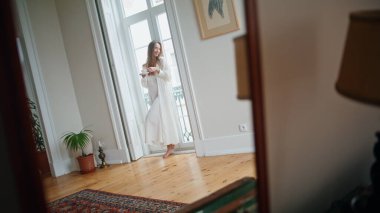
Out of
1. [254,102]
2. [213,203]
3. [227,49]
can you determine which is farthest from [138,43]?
[213,203]

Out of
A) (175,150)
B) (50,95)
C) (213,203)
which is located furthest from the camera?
(175,150)

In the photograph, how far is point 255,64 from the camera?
0.56 m

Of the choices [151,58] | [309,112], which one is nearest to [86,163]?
[151,58]

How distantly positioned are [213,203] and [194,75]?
1.07ft

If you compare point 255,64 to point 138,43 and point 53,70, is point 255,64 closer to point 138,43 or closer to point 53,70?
point 138,43

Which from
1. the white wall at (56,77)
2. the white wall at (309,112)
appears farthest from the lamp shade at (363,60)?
the white wall at (56,77)

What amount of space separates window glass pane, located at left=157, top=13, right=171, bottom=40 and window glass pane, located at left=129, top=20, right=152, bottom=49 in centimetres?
3

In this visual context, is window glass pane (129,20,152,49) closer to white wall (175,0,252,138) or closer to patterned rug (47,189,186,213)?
white wall (175,0,252,138)

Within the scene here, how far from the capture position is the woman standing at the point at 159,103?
71 centimetres

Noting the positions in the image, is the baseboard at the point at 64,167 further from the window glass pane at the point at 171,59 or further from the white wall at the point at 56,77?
the window glass pane at the point at 171,59

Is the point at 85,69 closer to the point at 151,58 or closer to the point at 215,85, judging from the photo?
the point at 151,58

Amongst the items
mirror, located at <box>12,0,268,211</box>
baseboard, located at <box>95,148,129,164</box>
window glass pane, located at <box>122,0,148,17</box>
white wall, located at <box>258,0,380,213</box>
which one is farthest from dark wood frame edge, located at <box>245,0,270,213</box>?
baseboard, located at <box>95,148,129,164</box>

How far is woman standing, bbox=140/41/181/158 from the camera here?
707 mm

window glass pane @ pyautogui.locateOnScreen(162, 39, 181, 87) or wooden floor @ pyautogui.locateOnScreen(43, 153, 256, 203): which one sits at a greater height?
window glass pane @ pyautogui.locateOnScreen(162, 39, 181, 87)
